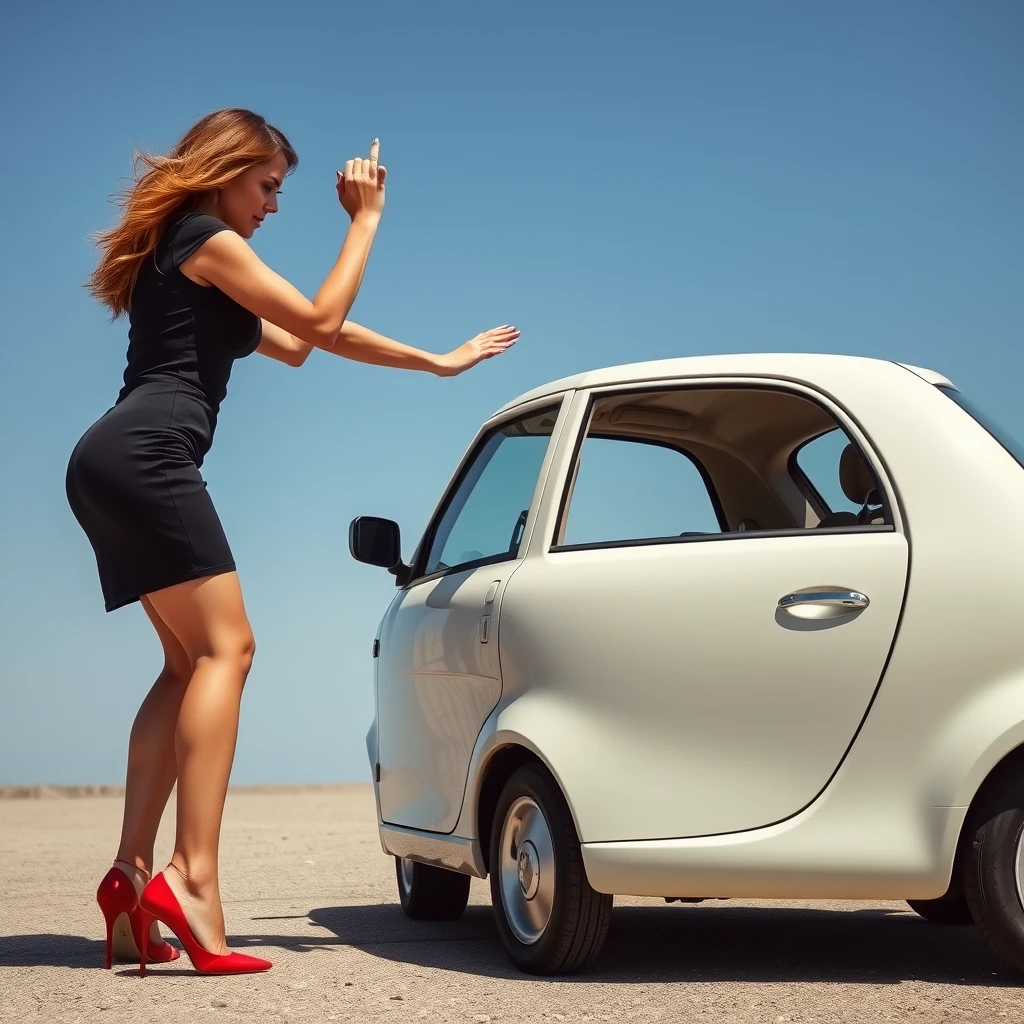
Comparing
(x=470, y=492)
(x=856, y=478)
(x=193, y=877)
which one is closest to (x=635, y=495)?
(x=856, y=478)

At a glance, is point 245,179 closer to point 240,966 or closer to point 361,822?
point 240,966

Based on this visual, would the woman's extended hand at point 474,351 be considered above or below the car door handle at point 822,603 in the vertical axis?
above

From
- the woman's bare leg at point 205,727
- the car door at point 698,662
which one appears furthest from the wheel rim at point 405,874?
the car door at point 698,662

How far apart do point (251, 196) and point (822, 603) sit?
2.27 m

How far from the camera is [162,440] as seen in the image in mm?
4684

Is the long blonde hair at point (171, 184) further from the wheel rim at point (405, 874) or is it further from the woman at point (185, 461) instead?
the wheel rim at point (405, 874)

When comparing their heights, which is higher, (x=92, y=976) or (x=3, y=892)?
(x=92, y=976)

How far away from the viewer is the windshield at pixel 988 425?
4352 millimetres

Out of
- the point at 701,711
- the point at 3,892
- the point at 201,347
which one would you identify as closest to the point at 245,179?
the point at 201,347

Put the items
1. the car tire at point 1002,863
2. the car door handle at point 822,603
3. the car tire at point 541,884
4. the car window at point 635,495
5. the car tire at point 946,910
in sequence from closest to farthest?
the car tire at point 1002,863, the car door handle at point 822,603, the car tire at point 541,884, the car window at point 635,495, the car tire at point 946,910

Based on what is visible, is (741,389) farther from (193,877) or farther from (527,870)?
(193,877)

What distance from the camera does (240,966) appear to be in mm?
4672

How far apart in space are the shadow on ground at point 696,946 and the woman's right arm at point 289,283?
2050 millimetres

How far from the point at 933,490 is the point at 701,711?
34.4 inches
